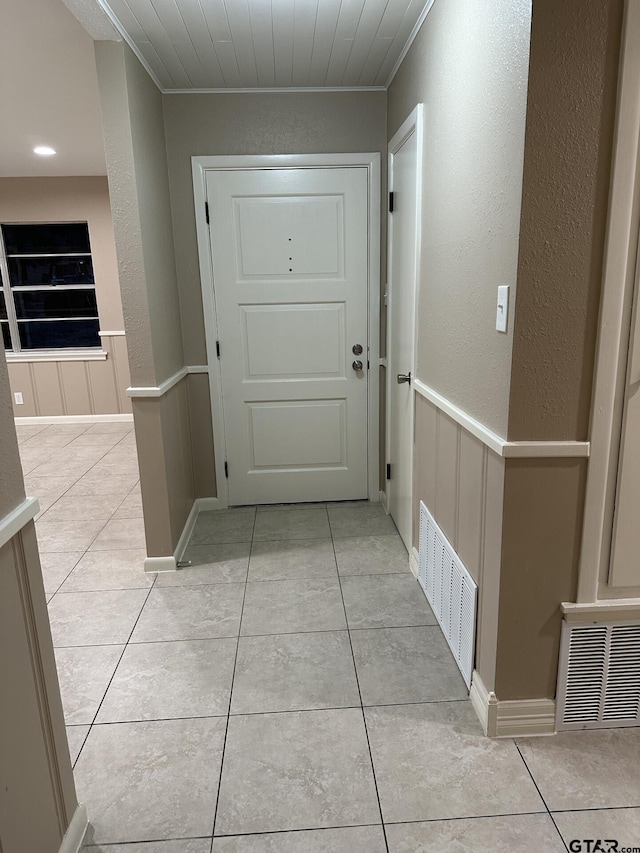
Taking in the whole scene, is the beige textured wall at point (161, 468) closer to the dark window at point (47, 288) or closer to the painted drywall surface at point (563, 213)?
the painted drywall surface at point (563, 213)

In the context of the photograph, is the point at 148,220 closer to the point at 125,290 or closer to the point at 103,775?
the point at 125,290

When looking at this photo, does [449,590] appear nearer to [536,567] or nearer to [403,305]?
[536,567]

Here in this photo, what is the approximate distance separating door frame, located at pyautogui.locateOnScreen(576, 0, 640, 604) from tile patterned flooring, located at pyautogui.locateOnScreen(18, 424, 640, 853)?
546 mm

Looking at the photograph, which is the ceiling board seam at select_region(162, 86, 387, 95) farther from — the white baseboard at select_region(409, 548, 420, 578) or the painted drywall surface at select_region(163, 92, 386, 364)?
the white baseboard at select_region(409, 548, 420, 578)

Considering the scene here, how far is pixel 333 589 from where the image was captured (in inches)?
104

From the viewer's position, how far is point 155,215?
9.16 feet

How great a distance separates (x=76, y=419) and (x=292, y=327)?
11.8ft

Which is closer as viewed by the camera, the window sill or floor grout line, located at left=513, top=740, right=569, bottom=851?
floor grout line, located at left=513, top=740, right=569, bottom=851

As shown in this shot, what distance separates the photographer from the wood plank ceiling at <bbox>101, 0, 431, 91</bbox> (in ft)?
7.11

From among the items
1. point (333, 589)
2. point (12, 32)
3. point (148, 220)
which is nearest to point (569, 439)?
point (333, 589)

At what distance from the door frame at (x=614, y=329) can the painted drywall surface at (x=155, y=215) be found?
6.13 ft

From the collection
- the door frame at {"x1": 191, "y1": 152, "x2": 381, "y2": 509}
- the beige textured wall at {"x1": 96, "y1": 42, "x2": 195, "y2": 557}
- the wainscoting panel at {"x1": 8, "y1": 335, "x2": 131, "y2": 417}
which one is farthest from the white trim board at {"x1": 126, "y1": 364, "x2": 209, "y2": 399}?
the wainscoting panel at {"x1": 8, "y1": 335, "x2": 131, "y2": 417}

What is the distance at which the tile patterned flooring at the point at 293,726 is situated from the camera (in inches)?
58.2

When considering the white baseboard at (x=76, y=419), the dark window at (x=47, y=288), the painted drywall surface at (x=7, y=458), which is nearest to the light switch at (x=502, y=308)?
the painted drywall surface at (x=7, y=458)
